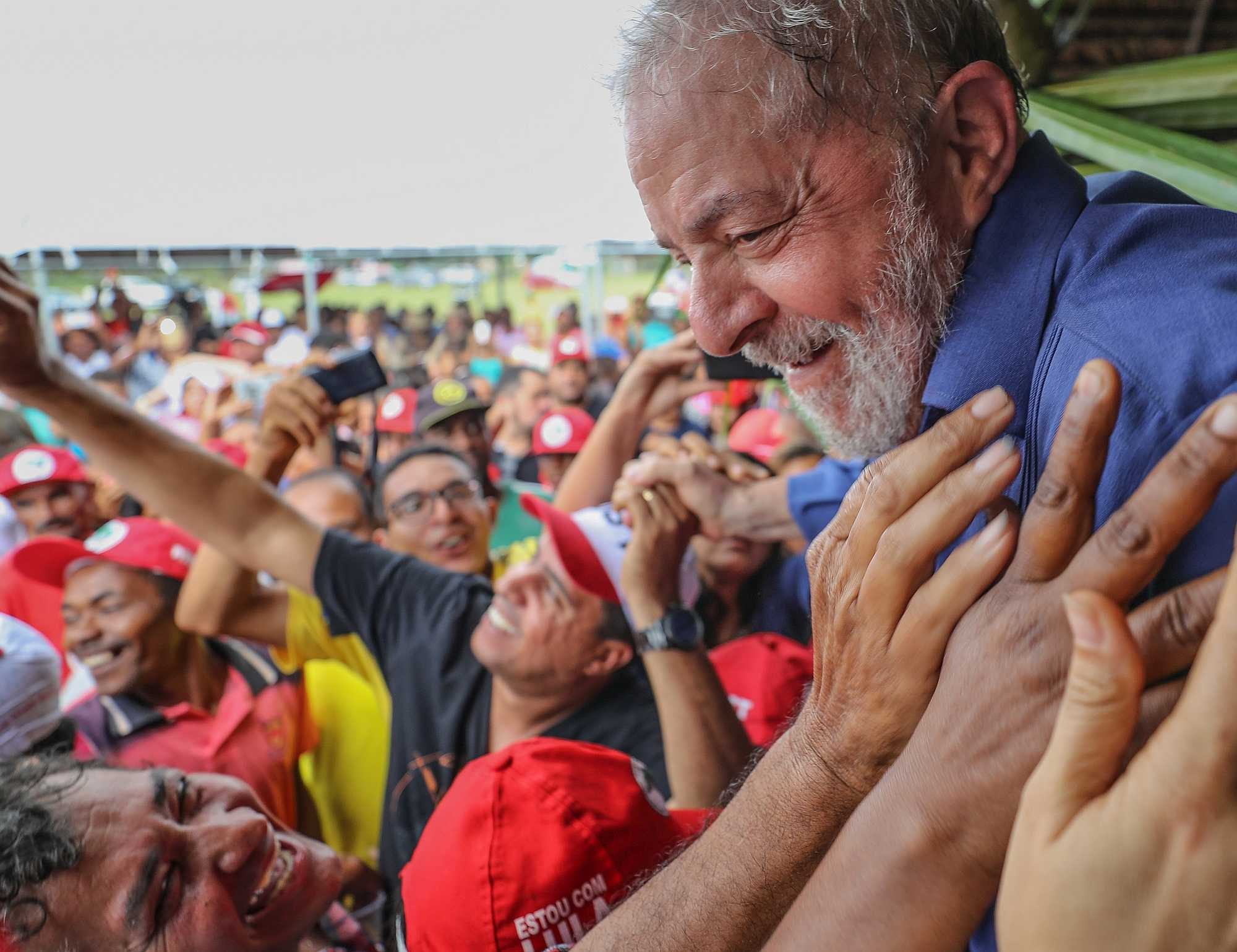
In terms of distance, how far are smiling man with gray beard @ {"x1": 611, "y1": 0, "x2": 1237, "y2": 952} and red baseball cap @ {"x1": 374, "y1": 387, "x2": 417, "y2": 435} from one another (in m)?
3.95

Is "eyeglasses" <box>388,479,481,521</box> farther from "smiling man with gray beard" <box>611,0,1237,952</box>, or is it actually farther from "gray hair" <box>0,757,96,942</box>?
"smiling man with gray beard" <box>611,0,1237,952</box>

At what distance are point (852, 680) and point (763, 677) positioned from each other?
4.74 ft

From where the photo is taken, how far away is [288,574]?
2.52m

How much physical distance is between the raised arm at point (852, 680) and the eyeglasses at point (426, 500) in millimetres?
2371

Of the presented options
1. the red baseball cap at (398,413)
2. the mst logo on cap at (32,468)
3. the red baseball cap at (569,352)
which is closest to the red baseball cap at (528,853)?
the mst logo on cap at (32,468)

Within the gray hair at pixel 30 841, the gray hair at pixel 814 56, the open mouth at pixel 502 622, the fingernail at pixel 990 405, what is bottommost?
the open mouth at pixel 502 622

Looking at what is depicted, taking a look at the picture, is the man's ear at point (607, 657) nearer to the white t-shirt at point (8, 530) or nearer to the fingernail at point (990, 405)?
the fingernail at point (990, 405)

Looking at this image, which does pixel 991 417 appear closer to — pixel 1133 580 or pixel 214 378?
pixel 1133 580

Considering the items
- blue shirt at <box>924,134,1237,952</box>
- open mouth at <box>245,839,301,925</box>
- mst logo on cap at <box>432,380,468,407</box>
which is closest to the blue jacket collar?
blue shirt at <box>924,134,1237,952</box>

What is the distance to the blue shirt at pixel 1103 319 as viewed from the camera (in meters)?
0.80

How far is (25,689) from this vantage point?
2.11 meters

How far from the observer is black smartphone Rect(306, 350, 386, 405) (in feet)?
8.85

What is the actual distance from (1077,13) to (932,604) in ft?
5.59

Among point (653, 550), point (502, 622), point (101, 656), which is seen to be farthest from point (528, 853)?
point (101, 656)
